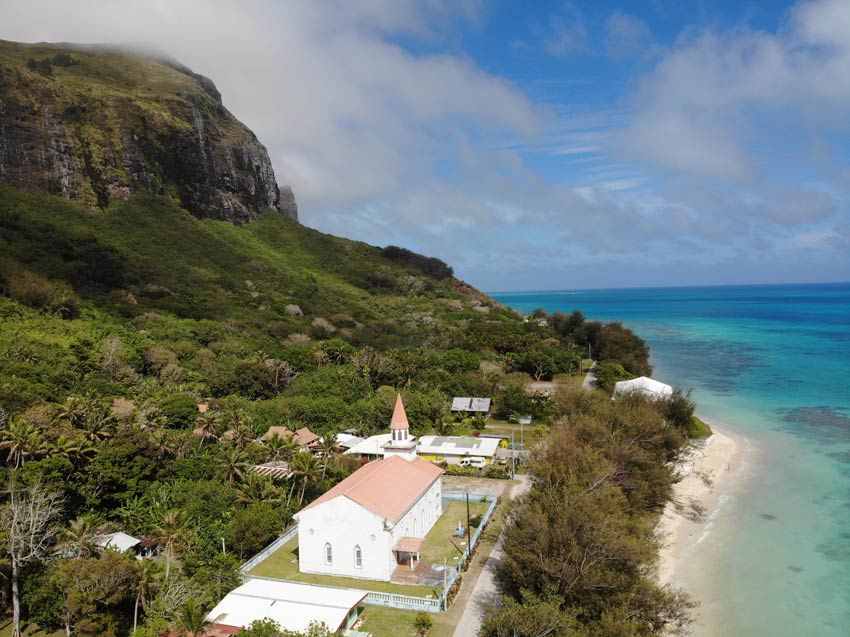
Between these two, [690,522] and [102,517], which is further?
[690,522]

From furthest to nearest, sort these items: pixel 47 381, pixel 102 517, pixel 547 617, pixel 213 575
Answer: pixel 47 381 < pixel 102 517 < pixel 213 575 < pixel 547 617

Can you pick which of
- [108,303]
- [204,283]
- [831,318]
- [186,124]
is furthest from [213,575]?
[831,318]

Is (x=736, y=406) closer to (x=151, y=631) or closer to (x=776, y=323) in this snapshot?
(x=151, y=631)

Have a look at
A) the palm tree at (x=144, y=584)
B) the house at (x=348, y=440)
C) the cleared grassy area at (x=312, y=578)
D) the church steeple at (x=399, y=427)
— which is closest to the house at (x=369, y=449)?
the house at (x=348, y=440)

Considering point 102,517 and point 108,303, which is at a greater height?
point 108,303

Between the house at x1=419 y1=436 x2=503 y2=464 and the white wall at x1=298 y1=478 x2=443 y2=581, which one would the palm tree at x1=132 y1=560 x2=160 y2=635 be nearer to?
the white wall at x1=298 y1=478 x2=443 y2=581

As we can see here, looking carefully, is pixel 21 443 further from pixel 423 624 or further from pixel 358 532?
pixel 423 624
